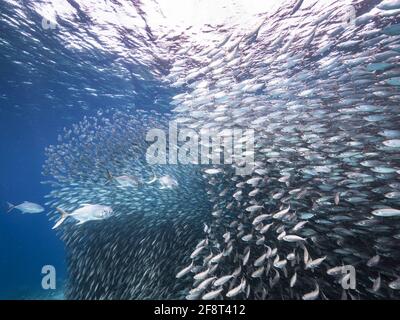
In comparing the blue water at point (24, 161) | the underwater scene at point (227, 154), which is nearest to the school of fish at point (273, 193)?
the underwater scene at point (227, 154)

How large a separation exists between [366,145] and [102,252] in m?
8.43

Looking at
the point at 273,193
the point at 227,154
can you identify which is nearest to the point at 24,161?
the point at 227,154

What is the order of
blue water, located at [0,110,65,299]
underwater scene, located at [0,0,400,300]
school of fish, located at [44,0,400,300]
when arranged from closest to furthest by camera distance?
1. school of fish, located at [44,0,400,300]
2. underwater scene, located at [0,0,400,300]
3. blue water, located at [0,110,65,299]

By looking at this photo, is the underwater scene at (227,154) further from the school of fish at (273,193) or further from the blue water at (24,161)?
the blue water at (24,161)

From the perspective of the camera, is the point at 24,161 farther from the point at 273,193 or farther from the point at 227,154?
the point at 273,193

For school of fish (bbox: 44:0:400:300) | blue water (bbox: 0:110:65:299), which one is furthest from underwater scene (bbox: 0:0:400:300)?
blue water (bbox: 0:110:65:299)

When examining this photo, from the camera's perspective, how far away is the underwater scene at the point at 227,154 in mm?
6176

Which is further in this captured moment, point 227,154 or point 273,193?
point 227,154

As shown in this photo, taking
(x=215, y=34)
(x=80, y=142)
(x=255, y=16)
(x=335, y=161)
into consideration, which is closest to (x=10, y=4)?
(x=80, y=142)

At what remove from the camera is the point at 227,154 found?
9789mm

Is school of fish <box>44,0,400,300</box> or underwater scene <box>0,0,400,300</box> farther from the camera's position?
underwater scene <box>0,0,400,300</box>

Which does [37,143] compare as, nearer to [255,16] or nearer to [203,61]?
[203,61]

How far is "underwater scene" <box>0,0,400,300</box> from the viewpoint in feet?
20.3

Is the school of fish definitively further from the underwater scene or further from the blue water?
the blue water
